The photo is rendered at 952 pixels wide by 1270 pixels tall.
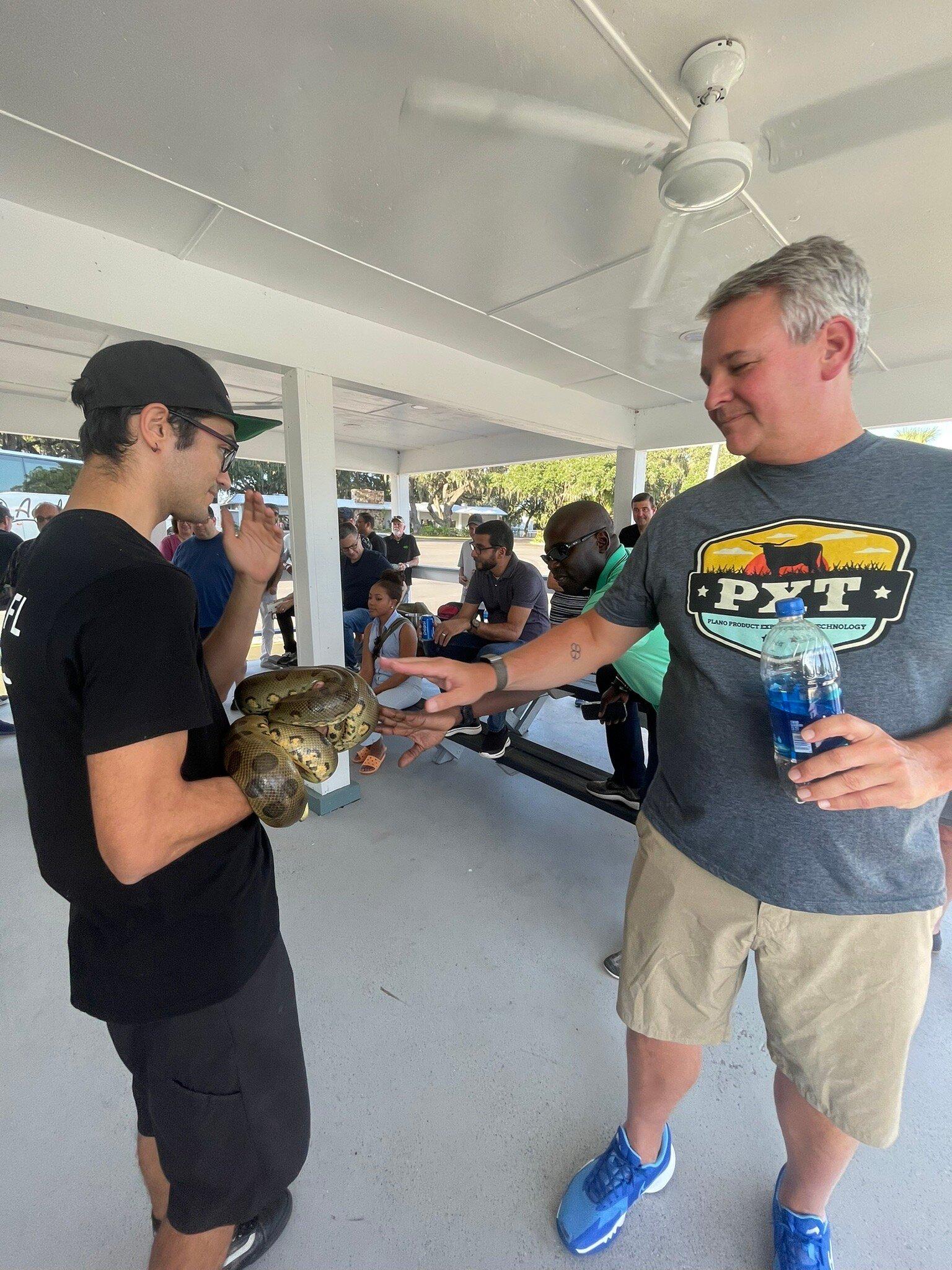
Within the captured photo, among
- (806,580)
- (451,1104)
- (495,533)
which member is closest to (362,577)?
(495,533)

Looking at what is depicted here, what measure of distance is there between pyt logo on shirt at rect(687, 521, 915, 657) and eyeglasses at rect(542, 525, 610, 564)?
69.6 inches

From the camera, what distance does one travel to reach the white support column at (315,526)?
355 cm

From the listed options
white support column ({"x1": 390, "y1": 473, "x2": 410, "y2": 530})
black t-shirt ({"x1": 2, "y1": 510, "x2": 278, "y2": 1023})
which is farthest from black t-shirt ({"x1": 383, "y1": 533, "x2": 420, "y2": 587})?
black t-shirt ({"x1": 2, "y1": 510, "x2": 278, "y2": 1023})

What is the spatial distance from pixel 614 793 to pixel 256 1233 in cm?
264

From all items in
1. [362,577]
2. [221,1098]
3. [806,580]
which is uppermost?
[806,580]

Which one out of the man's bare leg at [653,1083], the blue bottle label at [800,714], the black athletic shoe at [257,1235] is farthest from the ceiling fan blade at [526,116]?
the black athletic shoe at [257,1235]

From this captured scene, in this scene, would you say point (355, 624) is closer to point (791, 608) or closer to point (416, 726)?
point (416, 726)

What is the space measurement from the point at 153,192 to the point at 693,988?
12.4 feet

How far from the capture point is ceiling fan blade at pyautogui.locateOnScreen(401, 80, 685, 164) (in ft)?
5.96

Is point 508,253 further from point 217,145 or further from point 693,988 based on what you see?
point 693,988

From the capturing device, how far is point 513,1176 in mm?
1694

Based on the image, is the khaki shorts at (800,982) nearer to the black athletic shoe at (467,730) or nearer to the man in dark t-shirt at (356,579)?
the black athletic shoe at (467,730)

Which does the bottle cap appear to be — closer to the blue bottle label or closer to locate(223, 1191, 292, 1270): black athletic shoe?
the blue bottle label

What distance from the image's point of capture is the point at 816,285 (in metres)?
1.11
